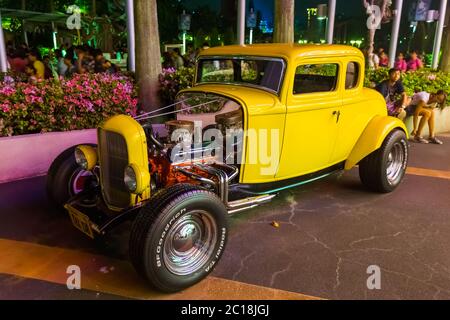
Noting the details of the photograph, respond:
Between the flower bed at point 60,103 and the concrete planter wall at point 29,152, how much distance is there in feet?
0.49

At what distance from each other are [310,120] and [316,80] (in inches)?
28.2

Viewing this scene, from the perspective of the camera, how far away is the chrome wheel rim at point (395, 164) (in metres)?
5.25

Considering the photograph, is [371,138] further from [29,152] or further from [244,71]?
[29,152]

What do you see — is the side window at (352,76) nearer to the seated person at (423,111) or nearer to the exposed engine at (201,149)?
the exposed engine at (201,149)

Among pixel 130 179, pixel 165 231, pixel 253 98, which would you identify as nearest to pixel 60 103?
pixel 130 179

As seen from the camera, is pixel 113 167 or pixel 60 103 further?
pixel 60 103

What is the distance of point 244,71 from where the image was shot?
4.40m

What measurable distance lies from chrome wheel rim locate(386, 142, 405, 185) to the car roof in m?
1.44

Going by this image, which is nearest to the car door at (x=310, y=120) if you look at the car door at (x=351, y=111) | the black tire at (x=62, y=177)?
the car door at (x=351, y=111)

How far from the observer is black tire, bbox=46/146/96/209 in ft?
13.2

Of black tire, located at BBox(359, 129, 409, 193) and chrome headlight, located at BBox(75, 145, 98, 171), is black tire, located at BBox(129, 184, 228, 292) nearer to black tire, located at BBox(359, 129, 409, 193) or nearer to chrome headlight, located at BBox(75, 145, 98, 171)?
chrome headlight, located at BBox(75, 145, 98, 171)

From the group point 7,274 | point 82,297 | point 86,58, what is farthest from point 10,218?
point 86,58
